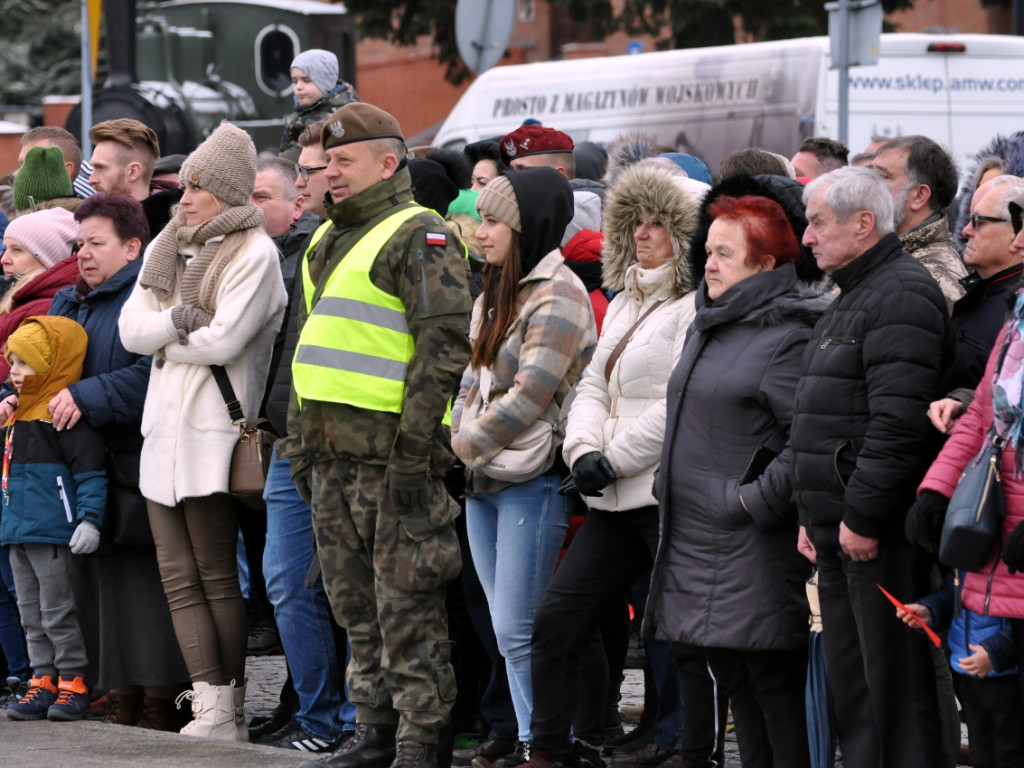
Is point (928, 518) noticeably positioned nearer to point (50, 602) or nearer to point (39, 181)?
point (50, 602)

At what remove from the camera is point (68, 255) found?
25.0ft

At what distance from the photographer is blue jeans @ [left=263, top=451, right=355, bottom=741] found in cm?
635

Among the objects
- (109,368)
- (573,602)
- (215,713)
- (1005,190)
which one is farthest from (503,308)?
(215,713)

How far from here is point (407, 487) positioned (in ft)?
17.7

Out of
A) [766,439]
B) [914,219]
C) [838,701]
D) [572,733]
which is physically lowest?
[572,733]

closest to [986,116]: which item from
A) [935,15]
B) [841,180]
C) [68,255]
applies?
[68,255]

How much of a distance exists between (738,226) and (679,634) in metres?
1.21

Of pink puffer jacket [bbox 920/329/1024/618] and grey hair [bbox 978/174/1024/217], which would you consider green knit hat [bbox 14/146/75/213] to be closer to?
grey hair [bbox 978/174/1024/217]

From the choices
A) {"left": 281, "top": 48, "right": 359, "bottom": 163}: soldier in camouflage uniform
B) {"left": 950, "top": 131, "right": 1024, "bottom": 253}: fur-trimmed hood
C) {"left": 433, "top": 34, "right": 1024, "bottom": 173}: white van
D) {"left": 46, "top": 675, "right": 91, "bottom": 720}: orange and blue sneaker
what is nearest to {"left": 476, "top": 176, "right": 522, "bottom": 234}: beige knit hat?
{"left": 950, "top": 131, "right": 1024, "bottom": 253}: fur-trimmed hood

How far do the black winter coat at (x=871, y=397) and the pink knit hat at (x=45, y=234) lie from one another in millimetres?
3766

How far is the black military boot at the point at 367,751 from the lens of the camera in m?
5.65

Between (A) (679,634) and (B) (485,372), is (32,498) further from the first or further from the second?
(A) (679,634)

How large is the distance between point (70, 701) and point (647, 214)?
3006 millimetres

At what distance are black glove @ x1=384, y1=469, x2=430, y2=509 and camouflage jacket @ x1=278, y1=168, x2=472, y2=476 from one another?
0.02 meters
